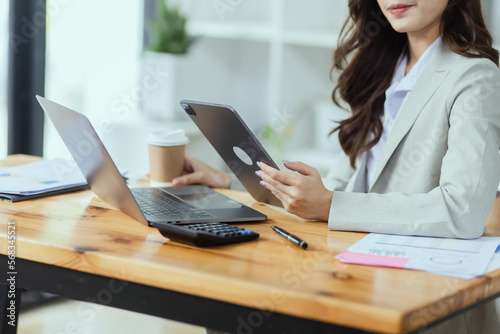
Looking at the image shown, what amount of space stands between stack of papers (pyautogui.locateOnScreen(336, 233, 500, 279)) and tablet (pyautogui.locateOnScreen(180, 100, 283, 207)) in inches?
10.5

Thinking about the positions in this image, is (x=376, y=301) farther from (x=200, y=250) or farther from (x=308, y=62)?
(x=308, y=62)

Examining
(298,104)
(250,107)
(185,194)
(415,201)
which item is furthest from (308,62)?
(415,201)

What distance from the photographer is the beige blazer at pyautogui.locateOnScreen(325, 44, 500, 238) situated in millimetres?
1254

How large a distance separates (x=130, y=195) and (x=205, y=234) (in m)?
0.20

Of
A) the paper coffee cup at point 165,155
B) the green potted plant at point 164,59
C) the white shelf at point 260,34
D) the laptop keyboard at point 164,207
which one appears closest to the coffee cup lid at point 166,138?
the paper coffee cup at point 165,155

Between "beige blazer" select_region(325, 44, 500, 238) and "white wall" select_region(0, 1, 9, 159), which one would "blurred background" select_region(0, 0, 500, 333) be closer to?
"white wall" select_region(0, 1, 9, 159)

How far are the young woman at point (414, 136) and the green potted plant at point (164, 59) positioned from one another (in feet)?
4.90

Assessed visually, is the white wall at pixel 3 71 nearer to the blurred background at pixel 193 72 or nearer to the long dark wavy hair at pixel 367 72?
the blurred background at pixel 193 72

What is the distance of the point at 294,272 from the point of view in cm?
101

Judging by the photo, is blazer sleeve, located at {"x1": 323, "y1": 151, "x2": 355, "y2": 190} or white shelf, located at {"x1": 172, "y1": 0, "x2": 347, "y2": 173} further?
white shelf, located at {"x1": 172, "y1": 0, "x2": 347, "y2": 173}

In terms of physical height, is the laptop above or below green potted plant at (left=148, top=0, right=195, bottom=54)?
below

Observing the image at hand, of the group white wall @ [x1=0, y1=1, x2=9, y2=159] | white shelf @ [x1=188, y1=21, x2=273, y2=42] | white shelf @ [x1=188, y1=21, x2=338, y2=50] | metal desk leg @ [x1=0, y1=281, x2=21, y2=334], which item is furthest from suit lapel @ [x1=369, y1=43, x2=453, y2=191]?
white wall @ [x1=0, y1=1, x2=9, y2=159]

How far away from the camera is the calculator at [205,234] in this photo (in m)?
1.10

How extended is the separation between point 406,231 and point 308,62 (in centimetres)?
209
